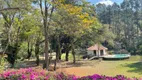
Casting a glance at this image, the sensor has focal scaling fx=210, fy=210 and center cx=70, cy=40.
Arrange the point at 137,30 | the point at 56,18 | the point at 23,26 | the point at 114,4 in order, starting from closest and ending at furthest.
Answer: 1. the point at 56,18
2. the point at 23,26
3. the point at 137,30
4. the point at 114,4

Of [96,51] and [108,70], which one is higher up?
[96,51]

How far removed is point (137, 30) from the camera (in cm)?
5456

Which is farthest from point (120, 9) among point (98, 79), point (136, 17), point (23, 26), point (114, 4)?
point (98, 79)

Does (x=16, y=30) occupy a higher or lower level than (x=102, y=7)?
lower

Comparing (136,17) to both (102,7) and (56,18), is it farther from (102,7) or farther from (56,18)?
(56,18)

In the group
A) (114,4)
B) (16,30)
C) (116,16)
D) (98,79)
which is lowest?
(98,79)

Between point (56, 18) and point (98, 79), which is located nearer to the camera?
point (98, 79)

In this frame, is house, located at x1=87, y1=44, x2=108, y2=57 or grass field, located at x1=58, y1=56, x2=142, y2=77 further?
house, located at x1=87, y1=44, x2=108, y2=57

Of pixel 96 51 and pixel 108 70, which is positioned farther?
pixel 96 51

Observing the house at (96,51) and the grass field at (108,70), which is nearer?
the grass field at (108,70)

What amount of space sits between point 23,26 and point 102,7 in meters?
59.4

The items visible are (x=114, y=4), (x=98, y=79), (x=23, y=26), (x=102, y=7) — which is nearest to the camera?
(x=98, y=79)

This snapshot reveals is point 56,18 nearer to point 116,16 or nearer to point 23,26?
point 23,26

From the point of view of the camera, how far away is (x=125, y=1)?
6531 cm
